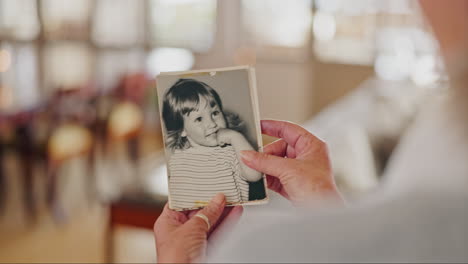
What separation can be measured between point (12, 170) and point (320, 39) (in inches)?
122

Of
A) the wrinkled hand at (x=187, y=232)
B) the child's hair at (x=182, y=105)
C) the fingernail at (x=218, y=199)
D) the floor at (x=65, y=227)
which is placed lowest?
the floor at (x=65, y=227)

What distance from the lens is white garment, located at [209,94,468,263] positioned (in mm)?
437

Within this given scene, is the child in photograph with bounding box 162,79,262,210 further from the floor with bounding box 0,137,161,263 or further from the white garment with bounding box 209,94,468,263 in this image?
the floor with bounding box 0,137,161,263

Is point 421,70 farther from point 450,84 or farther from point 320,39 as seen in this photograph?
point 450,84

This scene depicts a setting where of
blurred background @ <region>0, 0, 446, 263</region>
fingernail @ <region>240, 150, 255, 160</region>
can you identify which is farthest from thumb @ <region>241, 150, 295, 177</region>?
blurred background @ <region>0, 0, 446, 263</region>

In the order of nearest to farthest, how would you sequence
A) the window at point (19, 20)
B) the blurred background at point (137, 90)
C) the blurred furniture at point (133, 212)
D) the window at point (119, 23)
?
the blurred furniture at point (133, 212), the blurred background at point (137, 90), the window at point (19, 20), the window at point (119, 23)

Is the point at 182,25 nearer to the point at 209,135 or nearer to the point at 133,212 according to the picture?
the point at 133,212

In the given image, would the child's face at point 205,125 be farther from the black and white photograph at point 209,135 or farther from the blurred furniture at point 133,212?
the blurred furniture at point 133,212

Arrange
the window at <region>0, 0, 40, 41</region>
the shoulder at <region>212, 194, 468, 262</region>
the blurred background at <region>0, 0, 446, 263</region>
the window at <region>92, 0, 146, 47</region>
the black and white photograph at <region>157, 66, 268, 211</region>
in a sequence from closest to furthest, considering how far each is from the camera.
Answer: the shoulder at <region>212, 194, 468, 262</region> → the black and white photograph at <region>157, 66, 268, 211</region> → the blurred background at <region>0, 0, 446, 263</region> → the window at <region>0, 0, 40, 41</region> → the window at <region>92, 0, 146, 47</region>

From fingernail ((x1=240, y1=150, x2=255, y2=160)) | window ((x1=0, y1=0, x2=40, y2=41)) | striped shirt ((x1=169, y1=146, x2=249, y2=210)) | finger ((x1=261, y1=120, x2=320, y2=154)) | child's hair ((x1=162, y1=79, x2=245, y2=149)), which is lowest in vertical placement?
striped shirt ((x1=169, y1=146, x2=249, y2=210))

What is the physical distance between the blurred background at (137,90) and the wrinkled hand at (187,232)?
3.80ft

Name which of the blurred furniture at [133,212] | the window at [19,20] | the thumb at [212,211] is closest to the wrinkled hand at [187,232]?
the thumb at [212,211]

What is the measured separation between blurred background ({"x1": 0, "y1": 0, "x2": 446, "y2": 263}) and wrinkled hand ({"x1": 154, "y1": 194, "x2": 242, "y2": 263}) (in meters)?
1.16

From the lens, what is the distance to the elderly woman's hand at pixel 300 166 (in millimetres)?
567
